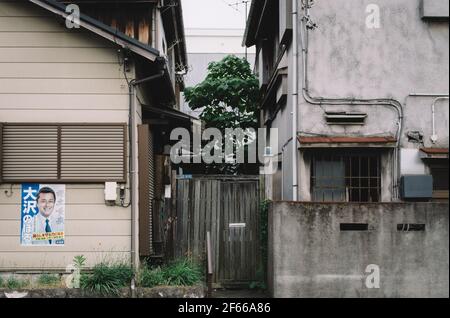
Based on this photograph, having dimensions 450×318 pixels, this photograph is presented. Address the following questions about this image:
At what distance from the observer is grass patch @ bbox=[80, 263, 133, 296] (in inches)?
412

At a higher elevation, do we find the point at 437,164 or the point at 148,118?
the point at 148,118

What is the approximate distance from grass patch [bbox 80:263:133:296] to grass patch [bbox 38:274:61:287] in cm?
54

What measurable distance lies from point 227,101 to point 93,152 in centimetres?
1082

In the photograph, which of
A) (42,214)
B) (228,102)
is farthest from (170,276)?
(228,102)

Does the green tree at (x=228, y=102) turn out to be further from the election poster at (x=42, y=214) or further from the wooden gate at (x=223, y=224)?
the election poster at (x=42, y=214)

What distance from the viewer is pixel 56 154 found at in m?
11.1

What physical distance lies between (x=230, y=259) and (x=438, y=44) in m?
6.61

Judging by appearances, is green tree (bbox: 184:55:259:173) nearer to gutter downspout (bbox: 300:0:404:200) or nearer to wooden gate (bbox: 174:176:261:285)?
wooden gate (bbox: 174:176:261:285)

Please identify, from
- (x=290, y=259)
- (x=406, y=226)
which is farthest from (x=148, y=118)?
(x=406, y=226)

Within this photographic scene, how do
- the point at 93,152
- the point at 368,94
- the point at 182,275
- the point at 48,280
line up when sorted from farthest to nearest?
the point at 368,94
the point at 93,152
the point at 182,275
the point at 48,280

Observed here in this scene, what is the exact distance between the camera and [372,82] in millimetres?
11586

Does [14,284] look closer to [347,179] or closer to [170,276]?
[170,276]

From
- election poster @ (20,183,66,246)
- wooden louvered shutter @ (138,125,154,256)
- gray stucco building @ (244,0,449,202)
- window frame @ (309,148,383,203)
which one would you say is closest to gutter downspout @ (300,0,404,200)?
gray stucco building @ (244,0,449,202)
